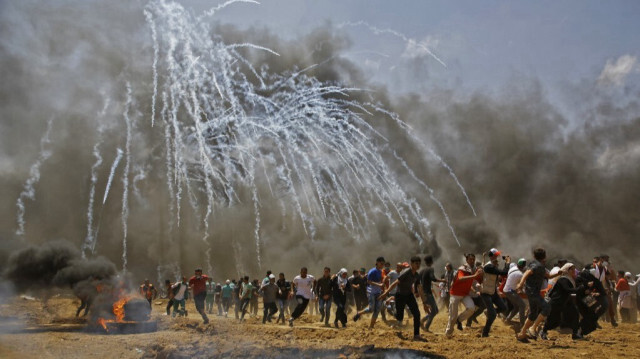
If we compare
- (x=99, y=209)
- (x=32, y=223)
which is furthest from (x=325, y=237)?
(x=32, y=223)

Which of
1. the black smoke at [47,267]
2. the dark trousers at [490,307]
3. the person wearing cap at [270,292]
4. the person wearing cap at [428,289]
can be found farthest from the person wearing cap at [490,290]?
the black smoke at [47,267]

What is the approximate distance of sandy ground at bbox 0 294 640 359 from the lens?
9.05m

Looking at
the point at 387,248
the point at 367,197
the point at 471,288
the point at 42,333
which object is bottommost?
the point at 42,333

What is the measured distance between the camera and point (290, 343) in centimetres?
1070

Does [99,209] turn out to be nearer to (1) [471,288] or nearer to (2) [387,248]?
(2) [387,248]

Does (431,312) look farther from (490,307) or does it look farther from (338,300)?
(338,300)

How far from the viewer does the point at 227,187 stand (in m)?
43.6

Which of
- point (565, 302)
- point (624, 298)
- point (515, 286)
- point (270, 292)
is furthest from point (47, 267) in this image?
point (624, 298)

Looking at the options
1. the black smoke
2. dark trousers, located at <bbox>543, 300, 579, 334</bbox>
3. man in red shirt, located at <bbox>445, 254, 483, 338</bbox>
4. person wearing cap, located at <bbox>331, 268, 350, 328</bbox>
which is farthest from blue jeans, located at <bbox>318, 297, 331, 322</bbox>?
the black smoke

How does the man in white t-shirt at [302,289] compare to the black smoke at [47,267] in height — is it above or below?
below

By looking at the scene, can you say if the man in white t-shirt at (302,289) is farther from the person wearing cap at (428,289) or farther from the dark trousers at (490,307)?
the dark trousers at (490,307)

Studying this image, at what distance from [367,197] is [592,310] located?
34294 mm

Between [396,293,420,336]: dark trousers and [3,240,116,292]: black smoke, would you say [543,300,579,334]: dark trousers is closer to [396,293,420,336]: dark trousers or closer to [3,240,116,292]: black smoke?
[396,293,420,336]: dark trousers

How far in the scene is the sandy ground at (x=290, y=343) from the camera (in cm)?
905
